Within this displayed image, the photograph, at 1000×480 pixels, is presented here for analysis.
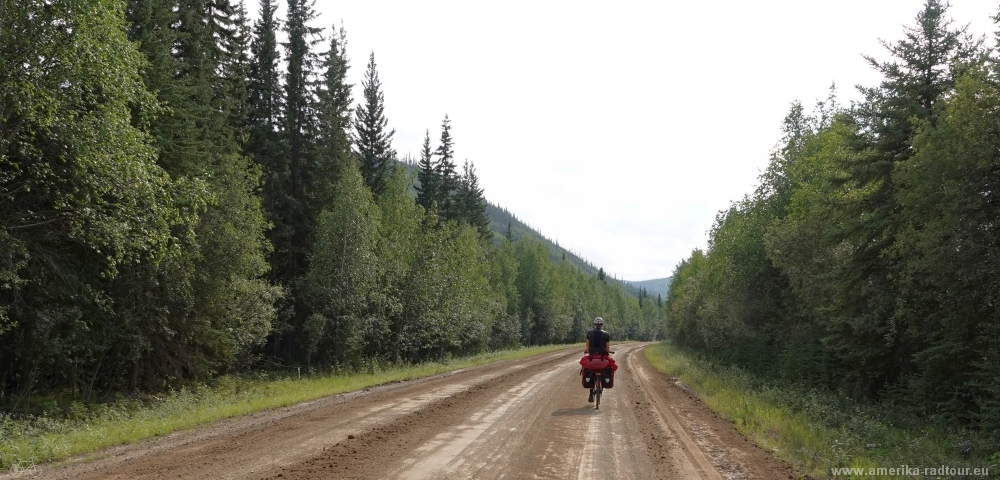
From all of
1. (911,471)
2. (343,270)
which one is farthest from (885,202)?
(343,270)

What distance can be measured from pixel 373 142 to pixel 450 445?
3433 centimetres

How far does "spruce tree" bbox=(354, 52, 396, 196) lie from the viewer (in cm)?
4012

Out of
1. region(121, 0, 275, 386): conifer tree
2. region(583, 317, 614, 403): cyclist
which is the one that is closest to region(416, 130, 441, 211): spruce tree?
region(121, 0, 275, 386): conifer tree

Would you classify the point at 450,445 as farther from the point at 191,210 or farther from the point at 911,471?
the point at 191,210

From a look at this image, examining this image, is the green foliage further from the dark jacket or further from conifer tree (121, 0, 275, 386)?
the dark jacket

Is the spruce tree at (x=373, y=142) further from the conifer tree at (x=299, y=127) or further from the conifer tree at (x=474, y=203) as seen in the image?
the conifer tree at (x=474, y=203)

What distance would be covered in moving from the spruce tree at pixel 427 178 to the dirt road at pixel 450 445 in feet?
126

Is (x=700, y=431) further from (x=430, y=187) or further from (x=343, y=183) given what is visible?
(x=430, y=187)

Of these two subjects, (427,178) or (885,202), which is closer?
(885,202)

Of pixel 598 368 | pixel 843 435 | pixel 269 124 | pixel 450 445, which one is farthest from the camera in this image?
pixel 269 124

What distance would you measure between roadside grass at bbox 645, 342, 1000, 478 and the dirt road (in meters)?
0.60

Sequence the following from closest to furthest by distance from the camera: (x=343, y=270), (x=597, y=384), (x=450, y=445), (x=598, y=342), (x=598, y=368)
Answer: (x=450, y=445) → (x=597, y=384) → (x=598, y=368) → (x=598, y=342) → (x=343, y=270)

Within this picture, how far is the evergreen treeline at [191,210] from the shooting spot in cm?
1221

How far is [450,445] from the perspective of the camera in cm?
934
